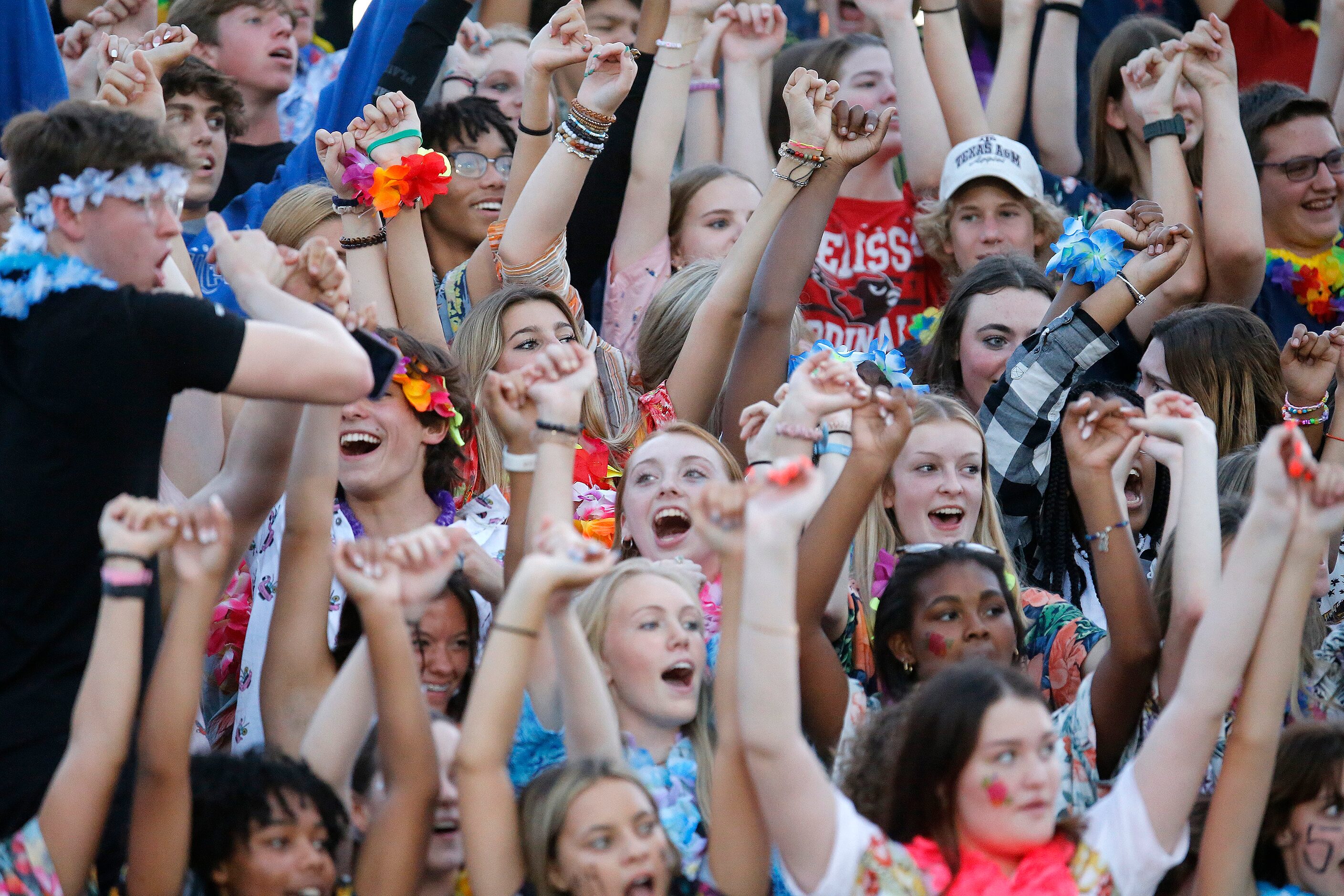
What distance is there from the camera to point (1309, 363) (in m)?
4.32

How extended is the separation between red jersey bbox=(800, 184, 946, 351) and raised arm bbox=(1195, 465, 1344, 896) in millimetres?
2485

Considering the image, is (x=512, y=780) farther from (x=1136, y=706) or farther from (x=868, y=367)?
(x=868, y=367)

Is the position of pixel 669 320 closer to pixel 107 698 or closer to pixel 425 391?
pixel 425 391

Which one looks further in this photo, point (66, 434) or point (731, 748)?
point (731, 748)

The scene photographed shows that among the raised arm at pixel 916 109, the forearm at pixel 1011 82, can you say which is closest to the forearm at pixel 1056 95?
the forearm at pixel 1011 82

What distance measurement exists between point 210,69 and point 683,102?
150 centimetres

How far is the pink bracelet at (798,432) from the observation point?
3.27 metres

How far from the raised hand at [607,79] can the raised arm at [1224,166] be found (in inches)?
67.0

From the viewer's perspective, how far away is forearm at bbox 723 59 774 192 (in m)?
5.57

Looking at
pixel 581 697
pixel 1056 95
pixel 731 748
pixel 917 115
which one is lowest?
pixel 731 748

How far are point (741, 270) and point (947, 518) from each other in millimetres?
809

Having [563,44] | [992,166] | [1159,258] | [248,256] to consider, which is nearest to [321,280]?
Result: [248,256]

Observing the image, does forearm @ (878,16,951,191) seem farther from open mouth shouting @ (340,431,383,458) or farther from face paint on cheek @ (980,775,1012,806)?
face paint on cheek @ (980,775,1012,806)

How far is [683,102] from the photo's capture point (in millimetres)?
4734
